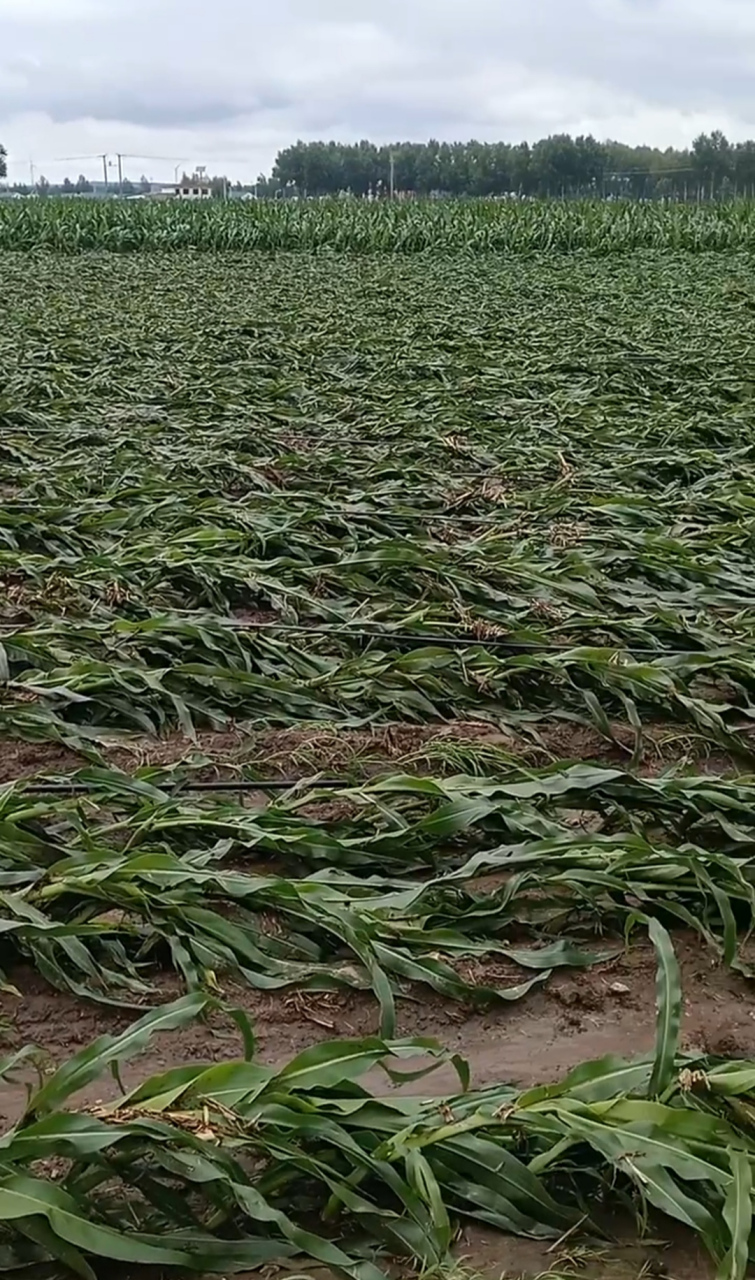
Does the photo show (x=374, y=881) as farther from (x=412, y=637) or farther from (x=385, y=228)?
(x=385, y=228)

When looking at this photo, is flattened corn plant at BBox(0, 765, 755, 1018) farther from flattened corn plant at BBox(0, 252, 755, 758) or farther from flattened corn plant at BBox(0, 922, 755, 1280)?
flattened corn plant at BBox(0, 252, 755, 758)

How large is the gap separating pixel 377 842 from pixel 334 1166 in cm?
92

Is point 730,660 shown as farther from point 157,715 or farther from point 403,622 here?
point 157,715

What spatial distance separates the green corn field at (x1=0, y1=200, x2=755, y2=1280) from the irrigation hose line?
0.02 metres

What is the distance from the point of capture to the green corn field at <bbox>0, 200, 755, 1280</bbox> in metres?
1.65

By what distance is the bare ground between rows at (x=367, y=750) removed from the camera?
2.95 metres

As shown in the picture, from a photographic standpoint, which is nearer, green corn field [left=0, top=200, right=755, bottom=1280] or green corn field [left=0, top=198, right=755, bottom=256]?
green corn field [left=0, top=200, right=755, bottom=1280]

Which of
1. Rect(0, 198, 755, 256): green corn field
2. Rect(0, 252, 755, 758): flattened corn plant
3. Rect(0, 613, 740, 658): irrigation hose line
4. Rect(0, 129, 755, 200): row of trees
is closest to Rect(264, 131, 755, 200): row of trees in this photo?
Rect(0, 129, 755, 200): row of trees

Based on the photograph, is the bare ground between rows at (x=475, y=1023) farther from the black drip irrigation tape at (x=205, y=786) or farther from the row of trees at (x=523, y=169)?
the row of trees at (x=523, y=169)

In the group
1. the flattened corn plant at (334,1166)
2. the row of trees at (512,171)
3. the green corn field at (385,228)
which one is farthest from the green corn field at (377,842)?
the row of trees at (512,171)

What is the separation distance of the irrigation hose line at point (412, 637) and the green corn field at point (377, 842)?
0.6 inches

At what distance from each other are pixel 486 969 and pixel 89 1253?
0.94 metres

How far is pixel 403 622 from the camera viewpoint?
3.80m

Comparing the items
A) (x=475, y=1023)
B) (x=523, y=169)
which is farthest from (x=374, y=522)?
(x=523, y=169)
